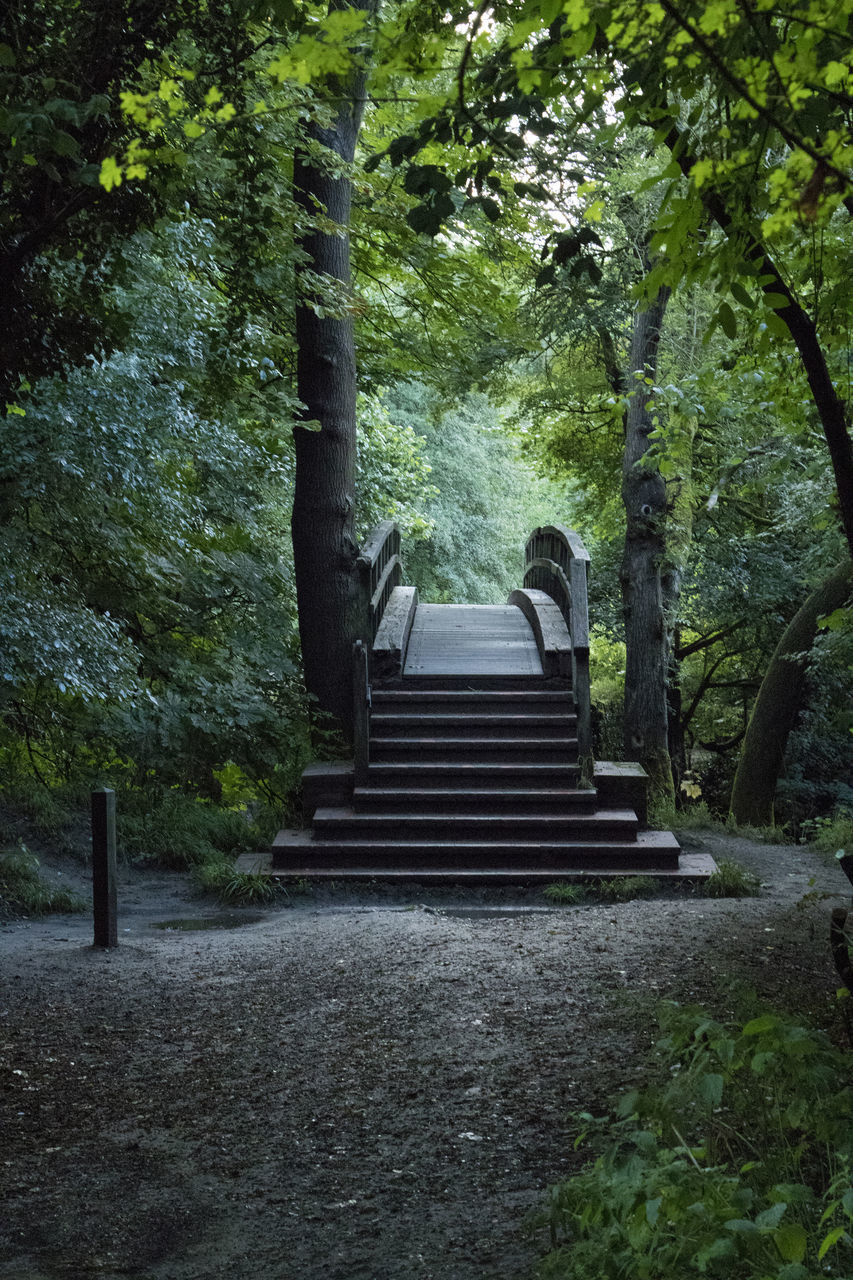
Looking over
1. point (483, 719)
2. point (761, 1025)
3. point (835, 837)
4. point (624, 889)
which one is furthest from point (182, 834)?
point (761, 1025)

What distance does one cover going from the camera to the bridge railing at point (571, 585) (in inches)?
395

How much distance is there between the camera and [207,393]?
380 inches

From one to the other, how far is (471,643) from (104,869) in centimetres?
585

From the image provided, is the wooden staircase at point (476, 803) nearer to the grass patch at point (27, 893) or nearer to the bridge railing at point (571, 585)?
the bridge railing at point (571, 585)

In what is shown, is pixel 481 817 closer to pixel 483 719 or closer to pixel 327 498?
pixel 483 719

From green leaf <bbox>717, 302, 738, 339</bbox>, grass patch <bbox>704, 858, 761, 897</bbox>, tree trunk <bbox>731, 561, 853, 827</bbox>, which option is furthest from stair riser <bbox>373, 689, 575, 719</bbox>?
green leaf <bbox>717, 302, 738, 339</bbox>

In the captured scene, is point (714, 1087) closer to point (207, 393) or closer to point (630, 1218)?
point (630, 1218)

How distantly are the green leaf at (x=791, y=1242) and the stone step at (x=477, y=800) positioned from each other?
7357 mm

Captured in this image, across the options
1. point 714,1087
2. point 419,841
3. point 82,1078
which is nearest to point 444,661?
point 419,841

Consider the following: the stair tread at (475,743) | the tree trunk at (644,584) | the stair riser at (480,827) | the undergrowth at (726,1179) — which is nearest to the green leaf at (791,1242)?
the undergrowth at (726,1179)

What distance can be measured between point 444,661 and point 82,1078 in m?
7.21

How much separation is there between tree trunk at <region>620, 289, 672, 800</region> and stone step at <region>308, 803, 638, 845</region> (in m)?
4.08

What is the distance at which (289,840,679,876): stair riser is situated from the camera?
912cm

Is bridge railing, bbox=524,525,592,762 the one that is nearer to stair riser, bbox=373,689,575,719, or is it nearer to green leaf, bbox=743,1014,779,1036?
stair riser, bbox=373,689,575,719
